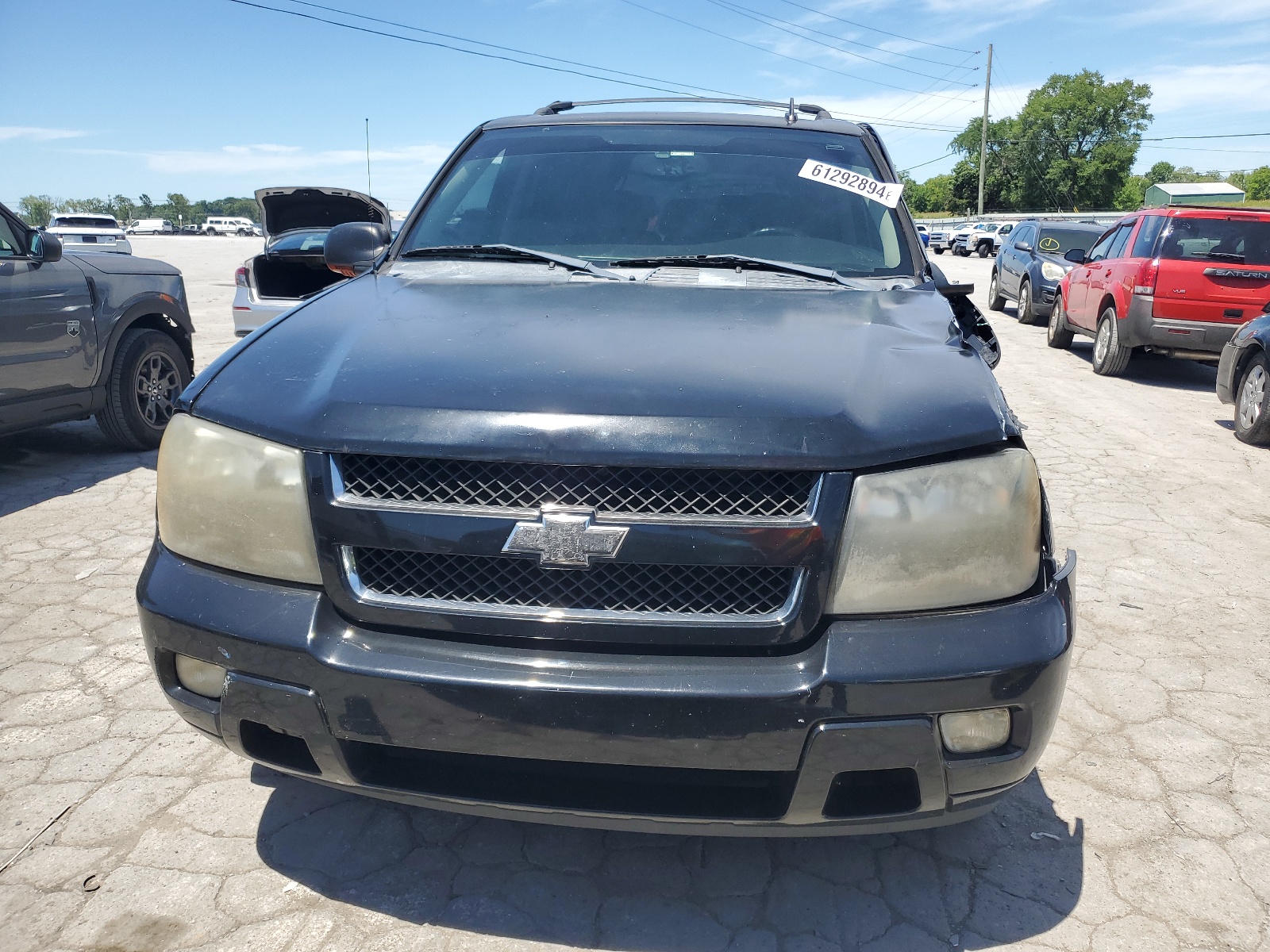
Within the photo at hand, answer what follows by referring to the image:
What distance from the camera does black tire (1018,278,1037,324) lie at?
14.2 meters

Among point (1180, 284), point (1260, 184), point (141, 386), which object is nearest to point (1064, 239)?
point (1180, 284)

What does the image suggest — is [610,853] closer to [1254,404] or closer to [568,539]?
[568,539]

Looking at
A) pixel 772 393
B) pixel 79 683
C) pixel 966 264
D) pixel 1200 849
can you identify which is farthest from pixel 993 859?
pixel 966 264

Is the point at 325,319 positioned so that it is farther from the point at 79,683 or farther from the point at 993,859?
the point at 993,859

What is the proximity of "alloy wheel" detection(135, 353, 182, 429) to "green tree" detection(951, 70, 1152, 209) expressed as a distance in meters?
90.6

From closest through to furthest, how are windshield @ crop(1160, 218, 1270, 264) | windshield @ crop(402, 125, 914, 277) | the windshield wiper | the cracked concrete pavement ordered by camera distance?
1. the cracked concrete pavement
2. the windshield wiper
3. windshield @ crop(402, 125, 914, 277)
4. windshield @ crop(1160, 218, 1270, 264)

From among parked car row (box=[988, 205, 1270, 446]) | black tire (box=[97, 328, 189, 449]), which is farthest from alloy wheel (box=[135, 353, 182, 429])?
parked car row (box=[988, 205, 1270, 446])

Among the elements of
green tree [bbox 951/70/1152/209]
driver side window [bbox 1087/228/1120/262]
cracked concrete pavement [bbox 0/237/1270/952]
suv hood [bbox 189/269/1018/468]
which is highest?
green tree [bbox 951/70/1152/209]

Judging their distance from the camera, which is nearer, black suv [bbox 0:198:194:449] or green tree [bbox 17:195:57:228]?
black suv [bbox 0:198:194:449]

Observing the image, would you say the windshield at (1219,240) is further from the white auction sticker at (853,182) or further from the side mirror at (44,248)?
the side mirror at (44,248)

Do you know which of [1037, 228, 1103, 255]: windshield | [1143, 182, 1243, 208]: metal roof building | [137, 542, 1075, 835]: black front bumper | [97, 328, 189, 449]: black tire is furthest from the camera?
[1143, 182, 1243, 208]: metal roof building

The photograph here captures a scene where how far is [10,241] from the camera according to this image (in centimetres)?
533

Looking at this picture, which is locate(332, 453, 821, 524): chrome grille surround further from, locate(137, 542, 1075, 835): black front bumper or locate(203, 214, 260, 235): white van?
locate(203, 214, 260, 235): white van

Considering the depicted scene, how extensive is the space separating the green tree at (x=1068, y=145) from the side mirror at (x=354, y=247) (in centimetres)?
9250
